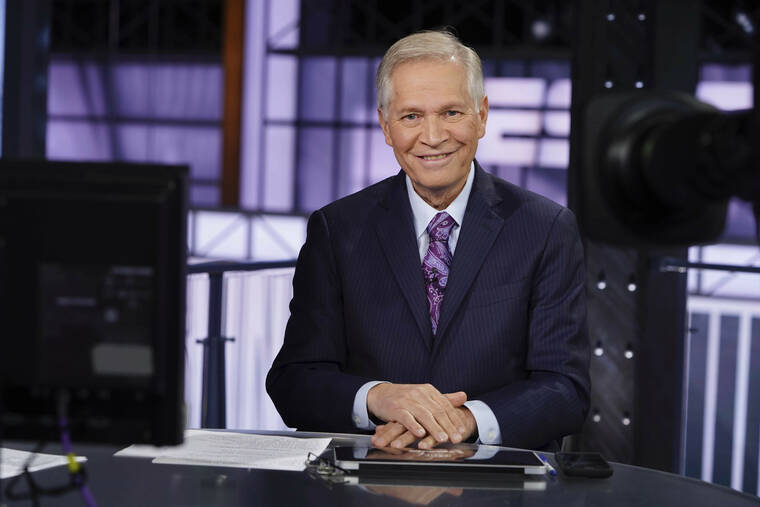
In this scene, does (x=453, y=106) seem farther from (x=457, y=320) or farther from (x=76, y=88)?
(x=76, y=88)

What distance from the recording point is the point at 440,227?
2.00 metres

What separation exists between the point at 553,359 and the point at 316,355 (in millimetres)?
454

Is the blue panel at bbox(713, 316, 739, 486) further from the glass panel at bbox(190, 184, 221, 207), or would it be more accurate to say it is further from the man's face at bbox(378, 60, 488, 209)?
the glass panel at bbox(190, 184, 221, 207)

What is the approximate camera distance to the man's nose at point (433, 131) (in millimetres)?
1936

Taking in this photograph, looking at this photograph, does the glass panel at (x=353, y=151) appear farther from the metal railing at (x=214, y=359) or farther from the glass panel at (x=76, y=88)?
the metal railing at (x=214, y=359)

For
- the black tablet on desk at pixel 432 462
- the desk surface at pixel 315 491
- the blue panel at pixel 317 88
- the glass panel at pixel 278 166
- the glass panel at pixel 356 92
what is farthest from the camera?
the glass panel at pixel 278 166

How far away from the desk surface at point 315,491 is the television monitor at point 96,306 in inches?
9.0

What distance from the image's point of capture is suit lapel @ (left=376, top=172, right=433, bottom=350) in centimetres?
191

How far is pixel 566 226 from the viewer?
1.99 metres

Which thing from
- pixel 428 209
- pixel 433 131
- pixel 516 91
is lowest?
pixel 428 209

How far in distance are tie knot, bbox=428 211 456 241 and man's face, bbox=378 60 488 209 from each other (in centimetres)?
6

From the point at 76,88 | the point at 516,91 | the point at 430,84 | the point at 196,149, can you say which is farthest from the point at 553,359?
the point at 76,88

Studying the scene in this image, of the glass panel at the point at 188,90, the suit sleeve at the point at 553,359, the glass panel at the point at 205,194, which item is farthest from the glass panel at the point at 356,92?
the suit sleeve at the point at 553,359

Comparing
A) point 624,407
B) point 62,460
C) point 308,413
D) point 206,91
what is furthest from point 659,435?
point 206,91
